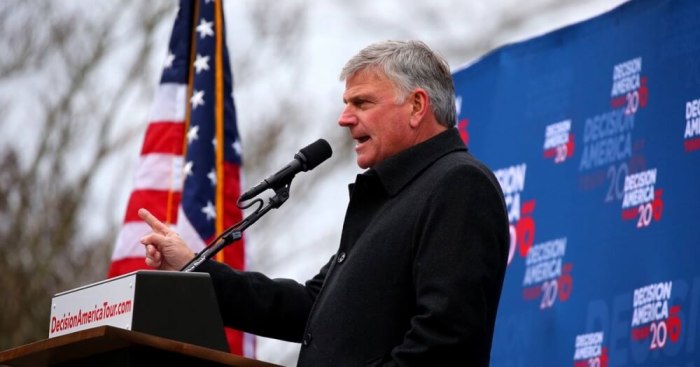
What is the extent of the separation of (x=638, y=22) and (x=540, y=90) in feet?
2.21

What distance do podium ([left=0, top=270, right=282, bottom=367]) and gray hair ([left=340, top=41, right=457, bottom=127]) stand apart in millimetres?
814

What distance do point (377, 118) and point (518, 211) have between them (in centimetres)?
198

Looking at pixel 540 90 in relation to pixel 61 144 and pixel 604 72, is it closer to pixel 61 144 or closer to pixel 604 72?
pixel 604 72

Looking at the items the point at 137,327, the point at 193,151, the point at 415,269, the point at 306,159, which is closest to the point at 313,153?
the point at 306,159

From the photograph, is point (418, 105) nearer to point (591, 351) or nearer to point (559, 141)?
point (591, 351)

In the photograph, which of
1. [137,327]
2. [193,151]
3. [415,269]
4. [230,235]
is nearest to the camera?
[137,327]

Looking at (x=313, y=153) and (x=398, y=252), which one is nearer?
(x=398, y=252)

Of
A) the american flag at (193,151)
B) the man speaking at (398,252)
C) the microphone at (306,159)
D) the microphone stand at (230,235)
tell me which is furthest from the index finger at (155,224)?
the american flag at (193,151)

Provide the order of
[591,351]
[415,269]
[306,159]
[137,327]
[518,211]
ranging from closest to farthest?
1. [137,327]
2. [415,269]
3. [306,159]
4. [591,351]
5. [518,211]

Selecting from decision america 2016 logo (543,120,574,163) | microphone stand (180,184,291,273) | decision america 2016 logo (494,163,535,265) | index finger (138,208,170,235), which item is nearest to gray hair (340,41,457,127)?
microphone stand (180,184,291,273)

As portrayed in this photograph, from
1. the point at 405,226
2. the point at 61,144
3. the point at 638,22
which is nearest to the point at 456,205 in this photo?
the point at 405,226

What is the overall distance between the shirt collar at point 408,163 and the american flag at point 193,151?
343cm

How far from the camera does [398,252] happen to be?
14.6 ft

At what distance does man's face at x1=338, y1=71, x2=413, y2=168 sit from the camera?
4.69 metres
